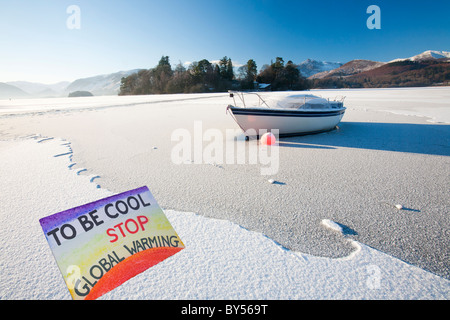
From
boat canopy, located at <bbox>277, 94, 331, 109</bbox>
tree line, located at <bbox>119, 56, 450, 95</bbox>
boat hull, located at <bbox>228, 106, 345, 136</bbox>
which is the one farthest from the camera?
tree line, located at <bbox>119, 56, 450, 95</bbox>

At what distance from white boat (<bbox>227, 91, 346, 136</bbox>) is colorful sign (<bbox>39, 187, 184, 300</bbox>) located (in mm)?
3923

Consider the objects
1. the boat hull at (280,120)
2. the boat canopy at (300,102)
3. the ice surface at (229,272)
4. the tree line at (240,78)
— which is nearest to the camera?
the ice surface at (229,272)

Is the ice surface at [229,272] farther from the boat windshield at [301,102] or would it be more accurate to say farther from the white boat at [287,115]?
the boat windshield at [301,102]

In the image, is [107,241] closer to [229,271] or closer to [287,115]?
[229,271]

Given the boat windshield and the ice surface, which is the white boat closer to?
the boat windshield

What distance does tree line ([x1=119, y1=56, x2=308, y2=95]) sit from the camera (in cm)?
5359

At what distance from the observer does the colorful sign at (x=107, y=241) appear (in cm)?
134

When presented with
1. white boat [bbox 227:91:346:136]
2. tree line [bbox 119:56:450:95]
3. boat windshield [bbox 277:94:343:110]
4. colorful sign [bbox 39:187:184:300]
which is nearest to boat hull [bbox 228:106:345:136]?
white boat [bbox 227:91:346:136]

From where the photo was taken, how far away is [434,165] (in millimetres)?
3510

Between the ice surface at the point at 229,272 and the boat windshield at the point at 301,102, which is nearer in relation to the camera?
the ice surface at the point at 229,272

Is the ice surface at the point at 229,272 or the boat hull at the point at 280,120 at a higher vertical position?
the boat hull at the point at 280,120

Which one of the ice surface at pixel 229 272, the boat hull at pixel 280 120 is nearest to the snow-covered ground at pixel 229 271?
the ice surface at pixel 229 272
